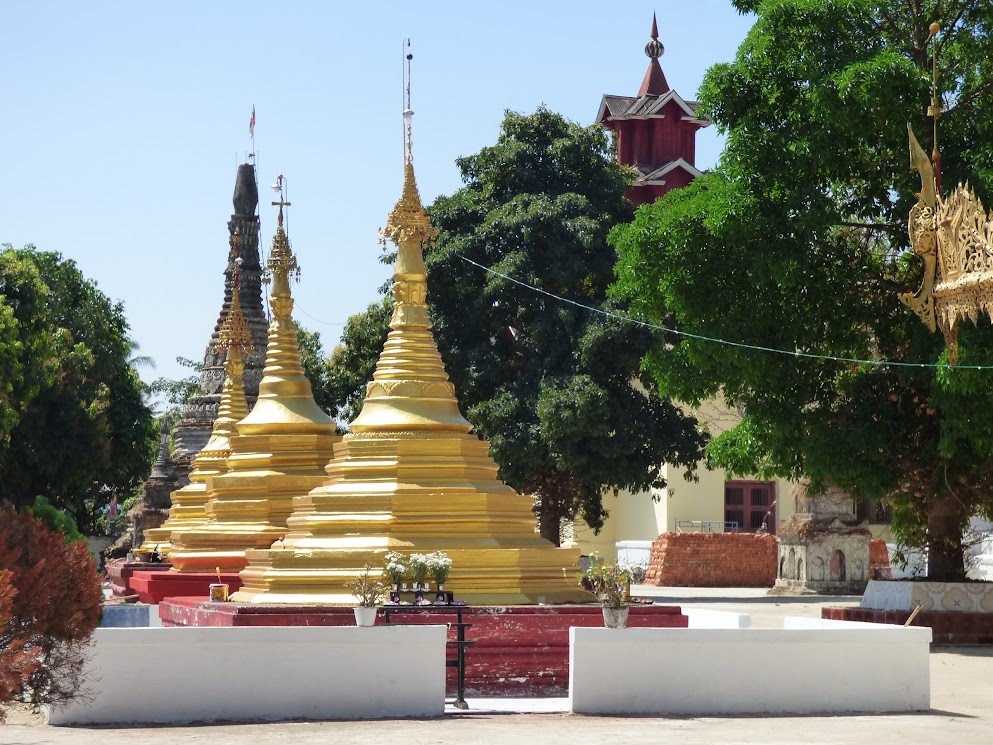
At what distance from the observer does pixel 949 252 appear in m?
17.5

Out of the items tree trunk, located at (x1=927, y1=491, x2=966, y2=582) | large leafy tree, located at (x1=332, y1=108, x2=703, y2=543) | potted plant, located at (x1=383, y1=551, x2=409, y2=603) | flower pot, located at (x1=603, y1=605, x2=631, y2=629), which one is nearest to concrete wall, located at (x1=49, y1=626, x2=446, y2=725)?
flower pot, located at (x1=603, y1=605, x2=631, y2=629)

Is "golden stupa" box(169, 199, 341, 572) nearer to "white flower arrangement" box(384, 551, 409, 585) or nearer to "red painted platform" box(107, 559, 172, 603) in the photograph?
"red painted platform" box(107, 559, 172, 603)

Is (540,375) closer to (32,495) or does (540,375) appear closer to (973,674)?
(973,674)

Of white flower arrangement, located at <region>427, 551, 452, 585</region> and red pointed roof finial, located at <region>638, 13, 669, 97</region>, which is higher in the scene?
red pointed roof finial, located at <region>638, 13, 669, 97</region>

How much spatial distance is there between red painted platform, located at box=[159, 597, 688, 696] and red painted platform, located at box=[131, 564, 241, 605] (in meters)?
7.77

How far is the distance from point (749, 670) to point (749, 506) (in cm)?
3521

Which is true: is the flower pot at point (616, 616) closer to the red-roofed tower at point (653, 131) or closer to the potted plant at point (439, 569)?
the potted plant at point (439, 569)

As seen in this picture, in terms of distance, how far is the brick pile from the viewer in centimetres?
4250

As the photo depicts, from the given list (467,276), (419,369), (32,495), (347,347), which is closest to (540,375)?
(467,276)

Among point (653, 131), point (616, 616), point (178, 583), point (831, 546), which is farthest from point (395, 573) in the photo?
point (653, 131)

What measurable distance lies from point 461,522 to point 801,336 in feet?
20.8

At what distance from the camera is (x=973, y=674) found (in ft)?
56.0

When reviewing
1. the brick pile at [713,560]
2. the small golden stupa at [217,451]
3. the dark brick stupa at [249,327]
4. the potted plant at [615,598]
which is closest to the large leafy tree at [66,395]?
the dark brick stupa at [249,327]

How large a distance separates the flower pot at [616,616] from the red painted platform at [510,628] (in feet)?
5.17
